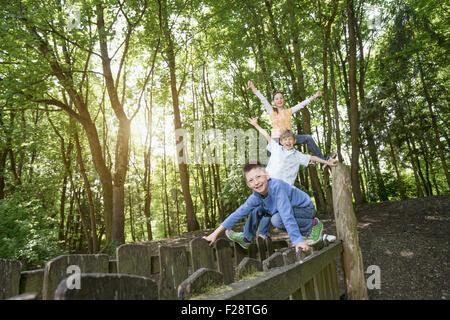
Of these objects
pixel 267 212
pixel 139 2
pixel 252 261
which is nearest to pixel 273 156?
pixel 267 212

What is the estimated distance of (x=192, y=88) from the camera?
18.9 meters

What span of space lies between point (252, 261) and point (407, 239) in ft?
20.0

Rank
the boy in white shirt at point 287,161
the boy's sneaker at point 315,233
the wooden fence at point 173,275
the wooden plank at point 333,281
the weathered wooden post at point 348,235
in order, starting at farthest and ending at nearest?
the boy in white shirt at point 287,161
the weathered wooden post at point 348,235
the boy's sneaker at point 315,233
the wooden plank at point 333,281
the wooden fence at point 173,275

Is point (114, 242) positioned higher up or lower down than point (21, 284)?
lower down

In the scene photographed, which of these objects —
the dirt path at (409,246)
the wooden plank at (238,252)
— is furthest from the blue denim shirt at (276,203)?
the dirt path at (409,246)

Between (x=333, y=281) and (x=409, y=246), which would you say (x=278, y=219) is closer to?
(x=333, y=281)

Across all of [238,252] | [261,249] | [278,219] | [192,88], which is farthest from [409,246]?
[192,88]

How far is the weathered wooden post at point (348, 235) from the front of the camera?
2.96 meters

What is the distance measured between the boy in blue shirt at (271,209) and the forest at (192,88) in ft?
15.1

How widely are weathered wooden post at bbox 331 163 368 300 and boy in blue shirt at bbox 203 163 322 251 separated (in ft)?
1.74

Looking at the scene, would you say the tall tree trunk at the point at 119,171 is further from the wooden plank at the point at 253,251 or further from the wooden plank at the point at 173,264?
the wooden plank at the point at 173,264

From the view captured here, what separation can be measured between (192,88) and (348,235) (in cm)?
1729
